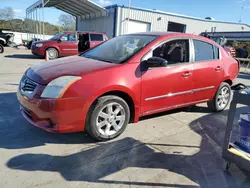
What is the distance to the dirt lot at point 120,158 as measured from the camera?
7.66 ft

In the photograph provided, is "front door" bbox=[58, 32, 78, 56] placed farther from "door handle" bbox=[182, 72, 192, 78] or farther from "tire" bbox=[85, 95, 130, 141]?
"tire" bbox=[85, 95, 130, 141]

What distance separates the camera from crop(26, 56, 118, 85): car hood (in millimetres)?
2893

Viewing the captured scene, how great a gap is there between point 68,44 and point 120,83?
1027 centimetres

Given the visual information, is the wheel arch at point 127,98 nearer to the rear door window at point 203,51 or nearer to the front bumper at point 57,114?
the front bumper at point 57,114

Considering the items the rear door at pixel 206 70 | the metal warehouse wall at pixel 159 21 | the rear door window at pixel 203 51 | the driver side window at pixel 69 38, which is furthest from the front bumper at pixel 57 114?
the metal warehouse wall at pixel 159 21

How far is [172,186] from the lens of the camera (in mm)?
2297

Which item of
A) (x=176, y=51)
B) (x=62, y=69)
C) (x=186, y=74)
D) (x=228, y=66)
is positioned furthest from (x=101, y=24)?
(x=62, y=69)

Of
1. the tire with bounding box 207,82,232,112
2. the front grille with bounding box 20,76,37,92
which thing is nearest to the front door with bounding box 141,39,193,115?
the tire with bounding box 207,82,232,112

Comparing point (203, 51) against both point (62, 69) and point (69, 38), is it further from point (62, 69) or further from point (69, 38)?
point (69, 38)

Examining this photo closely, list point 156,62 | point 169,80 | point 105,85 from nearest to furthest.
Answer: point 105,85 → point 156,62 → point 169,80

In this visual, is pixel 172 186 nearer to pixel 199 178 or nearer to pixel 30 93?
pixel 199 178

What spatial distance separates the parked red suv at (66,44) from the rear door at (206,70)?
28.9 feet

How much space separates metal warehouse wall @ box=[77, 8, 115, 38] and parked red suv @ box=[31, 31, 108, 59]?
8.23 m

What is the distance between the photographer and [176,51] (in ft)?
13.0
